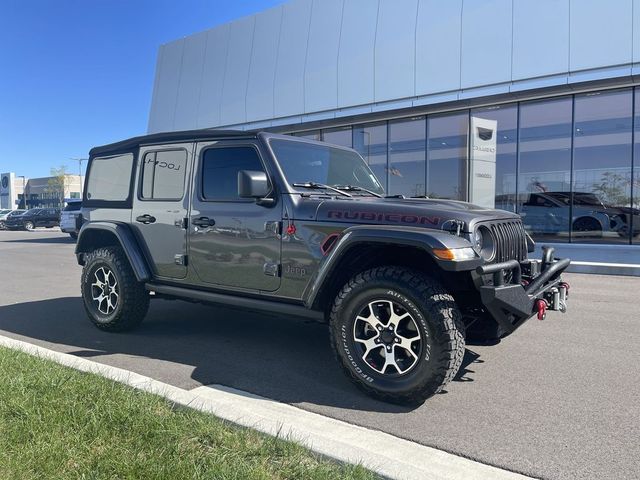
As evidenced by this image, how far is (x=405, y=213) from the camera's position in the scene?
382 centimetres

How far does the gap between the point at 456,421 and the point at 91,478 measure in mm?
2169

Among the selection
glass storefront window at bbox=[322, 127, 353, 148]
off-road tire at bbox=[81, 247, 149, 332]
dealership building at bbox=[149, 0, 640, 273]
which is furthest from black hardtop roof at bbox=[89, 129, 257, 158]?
glass storefront window at bbox=[322, 127, 353, 148]

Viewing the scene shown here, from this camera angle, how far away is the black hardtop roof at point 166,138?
4895mm

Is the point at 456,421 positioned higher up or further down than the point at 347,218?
further down

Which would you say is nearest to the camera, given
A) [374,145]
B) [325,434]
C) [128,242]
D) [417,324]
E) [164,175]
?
[325,434]

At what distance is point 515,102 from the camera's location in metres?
16.2

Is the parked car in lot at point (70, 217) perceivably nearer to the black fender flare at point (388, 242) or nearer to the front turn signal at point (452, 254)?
the black fender flare at point (388, 242)

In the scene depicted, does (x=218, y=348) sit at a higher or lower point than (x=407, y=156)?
lower

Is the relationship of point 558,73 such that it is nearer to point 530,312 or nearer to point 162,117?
point 530,312

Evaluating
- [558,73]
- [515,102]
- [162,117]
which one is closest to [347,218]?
[558,73]

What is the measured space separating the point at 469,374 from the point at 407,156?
590 inches

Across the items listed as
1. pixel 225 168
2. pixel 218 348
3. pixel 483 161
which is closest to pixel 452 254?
pixel 225 168

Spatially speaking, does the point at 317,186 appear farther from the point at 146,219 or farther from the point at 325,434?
the point at 325,434

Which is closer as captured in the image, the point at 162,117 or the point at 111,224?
the point at 111,224
